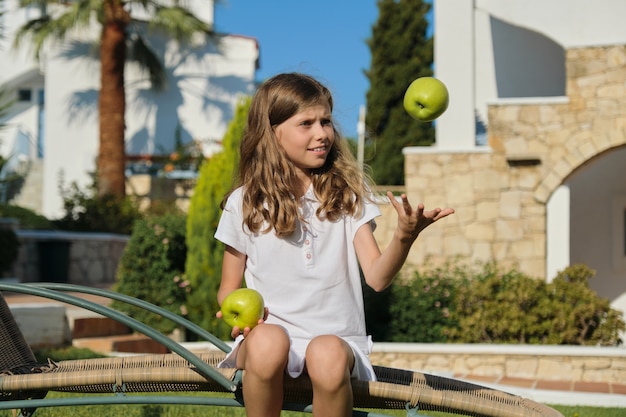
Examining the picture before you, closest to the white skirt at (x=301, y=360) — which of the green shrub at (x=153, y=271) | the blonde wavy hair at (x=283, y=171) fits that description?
the blonde wavy hair at (x=283, y=171)

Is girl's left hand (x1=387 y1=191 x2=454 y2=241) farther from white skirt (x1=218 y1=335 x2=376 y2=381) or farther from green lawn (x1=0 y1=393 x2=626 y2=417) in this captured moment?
green lawn (x1=0 y1=393 x2=626 y2=417)

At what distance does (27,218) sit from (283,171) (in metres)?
15.4

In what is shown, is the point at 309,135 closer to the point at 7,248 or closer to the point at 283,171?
the point at 283,171

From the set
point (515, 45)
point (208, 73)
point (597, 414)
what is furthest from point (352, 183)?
point (208, 73)

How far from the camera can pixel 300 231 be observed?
306 cm

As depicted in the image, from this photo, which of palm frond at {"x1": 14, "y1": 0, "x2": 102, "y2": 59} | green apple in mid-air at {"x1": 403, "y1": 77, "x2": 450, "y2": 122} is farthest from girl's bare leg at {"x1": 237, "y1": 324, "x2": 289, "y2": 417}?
palm frond at {"x1": 14, "y1": 0, "x2": 102, "y2": 59}

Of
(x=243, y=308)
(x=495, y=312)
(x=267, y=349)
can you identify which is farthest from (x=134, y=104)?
(x=267, y=349)

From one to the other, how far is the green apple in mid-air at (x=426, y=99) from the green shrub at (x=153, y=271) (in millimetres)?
5518

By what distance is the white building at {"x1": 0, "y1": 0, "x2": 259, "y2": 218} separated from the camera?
2183cm

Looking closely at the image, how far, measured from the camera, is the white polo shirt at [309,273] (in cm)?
296

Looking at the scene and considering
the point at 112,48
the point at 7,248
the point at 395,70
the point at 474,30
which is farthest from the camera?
the point at 395,70

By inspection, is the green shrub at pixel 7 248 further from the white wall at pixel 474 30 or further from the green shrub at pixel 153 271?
the white wall at pixel 474 30

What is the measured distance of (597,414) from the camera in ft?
16.9

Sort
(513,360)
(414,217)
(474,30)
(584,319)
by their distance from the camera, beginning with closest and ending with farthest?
(414,217) < (513,360) < (584,319) < (474,30)
